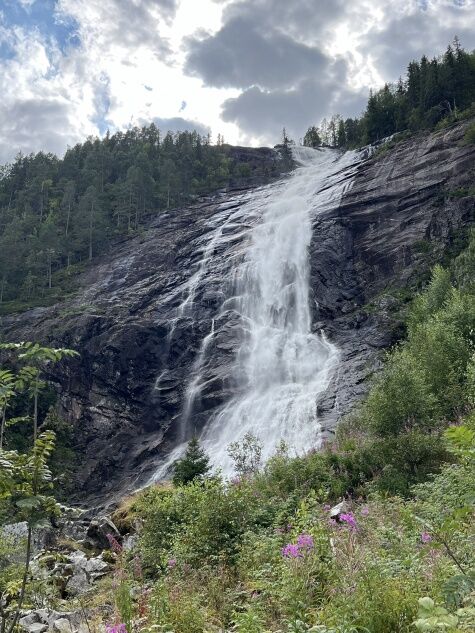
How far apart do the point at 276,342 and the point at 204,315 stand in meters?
7.39

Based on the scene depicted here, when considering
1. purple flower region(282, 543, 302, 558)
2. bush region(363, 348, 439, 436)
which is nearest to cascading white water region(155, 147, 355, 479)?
bush region(363, 348, 439, 436)

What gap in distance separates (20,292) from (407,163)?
1742 inches

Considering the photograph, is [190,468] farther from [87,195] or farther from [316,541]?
[87,195]

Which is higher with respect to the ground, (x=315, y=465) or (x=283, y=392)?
(x=315, y=465)

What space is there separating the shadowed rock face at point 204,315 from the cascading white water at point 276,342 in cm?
102

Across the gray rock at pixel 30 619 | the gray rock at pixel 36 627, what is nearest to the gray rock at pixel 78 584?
the gray rock at pixel 30 619

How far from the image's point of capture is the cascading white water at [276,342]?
93.6ft

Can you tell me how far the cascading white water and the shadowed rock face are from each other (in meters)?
1.02

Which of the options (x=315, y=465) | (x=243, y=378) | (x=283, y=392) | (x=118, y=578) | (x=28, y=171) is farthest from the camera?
(x=28, y=171)

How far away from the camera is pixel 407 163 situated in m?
45.4

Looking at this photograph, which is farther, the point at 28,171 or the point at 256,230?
the point at 28,171

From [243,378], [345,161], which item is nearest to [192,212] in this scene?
[345,161]

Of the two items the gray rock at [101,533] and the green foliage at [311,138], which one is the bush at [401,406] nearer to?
the gray rock at [101,533]

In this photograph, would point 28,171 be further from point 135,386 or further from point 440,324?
point 440,324
